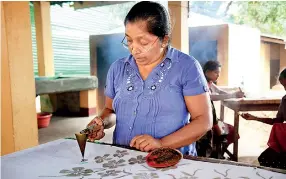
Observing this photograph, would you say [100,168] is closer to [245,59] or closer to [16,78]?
[16,78]

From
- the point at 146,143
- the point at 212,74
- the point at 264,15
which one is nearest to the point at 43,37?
the point at 212,74

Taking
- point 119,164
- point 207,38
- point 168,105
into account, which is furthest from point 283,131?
point 207,38

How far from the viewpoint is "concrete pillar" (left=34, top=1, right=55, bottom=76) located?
8711 millimetres

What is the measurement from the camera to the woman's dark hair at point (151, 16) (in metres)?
1.70

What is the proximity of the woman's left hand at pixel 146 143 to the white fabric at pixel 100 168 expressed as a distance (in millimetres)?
43

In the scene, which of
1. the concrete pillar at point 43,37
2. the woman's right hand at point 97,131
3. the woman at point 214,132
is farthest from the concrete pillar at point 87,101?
the woman's right hand at point 97,131

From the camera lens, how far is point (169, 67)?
5.91 feet

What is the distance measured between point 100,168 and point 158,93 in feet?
1.86

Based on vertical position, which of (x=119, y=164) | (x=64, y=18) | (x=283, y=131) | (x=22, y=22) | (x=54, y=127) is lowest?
(x=54, y=127)

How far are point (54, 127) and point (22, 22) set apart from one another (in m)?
3.92

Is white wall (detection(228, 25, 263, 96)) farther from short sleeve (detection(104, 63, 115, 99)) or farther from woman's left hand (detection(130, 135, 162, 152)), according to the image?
woman's left hand (detection(130, 135, 162, 152))

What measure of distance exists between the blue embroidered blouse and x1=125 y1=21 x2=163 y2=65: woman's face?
0.29 ft

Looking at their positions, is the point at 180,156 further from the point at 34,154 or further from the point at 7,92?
the point at 7,92

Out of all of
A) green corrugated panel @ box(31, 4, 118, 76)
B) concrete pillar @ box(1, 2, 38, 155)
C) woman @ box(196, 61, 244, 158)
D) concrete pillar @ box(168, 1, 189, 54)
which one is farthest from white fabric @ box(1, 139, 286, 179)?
green corrugated panel @ box(31, 4, 118, 76)
